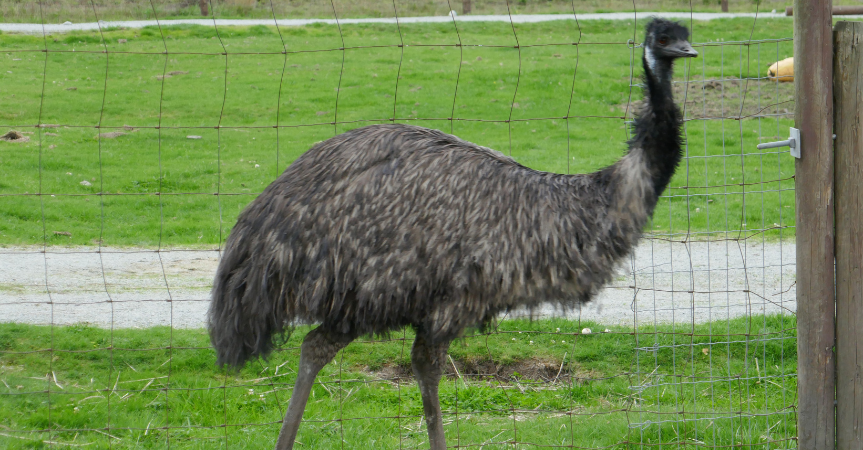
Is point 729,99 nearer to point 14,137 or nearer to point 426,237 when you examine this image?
point 14,137

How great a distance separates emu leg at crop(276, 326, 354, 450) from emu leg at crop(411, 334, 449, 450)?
337 millimetres

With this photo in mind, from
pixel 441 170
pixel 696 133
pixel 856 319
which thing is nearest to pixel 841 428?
pixel 856 319

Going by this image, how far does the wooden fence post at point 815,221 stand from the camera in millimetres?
3582

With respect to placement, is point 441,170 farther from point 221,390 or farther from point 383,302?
point 221,390

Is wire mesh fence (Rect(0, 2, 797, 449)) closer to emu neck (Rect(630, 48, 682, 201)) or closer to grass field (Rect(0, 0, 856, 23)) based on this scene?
emu neck (Rect(630, 48, 682, 201))

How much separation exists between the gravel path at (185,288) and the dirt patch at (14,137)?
3809 mm

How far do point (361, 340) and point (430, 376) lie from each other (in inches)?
74.4

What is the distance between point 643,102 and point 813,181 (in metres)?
0.79

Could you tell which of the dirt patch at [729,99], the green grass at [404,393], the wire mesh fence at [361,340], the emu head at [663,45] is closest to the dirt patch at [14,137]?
the wire mesh fence at [361,340]

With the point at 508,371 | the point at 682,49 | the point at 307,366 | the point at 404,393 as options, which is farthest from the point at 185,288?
the point at 682,49

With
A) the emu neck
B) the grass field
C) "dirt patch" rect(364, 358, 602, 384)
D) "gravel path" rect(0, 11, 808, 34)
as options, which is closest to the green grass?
"dirt patch" rect(364, 358, 602, 384)

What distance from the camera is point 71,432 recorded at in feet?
14.5

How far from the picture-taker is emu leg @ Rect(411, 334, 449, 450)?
12.6 feet

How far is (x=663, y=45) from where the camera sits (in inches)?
136
